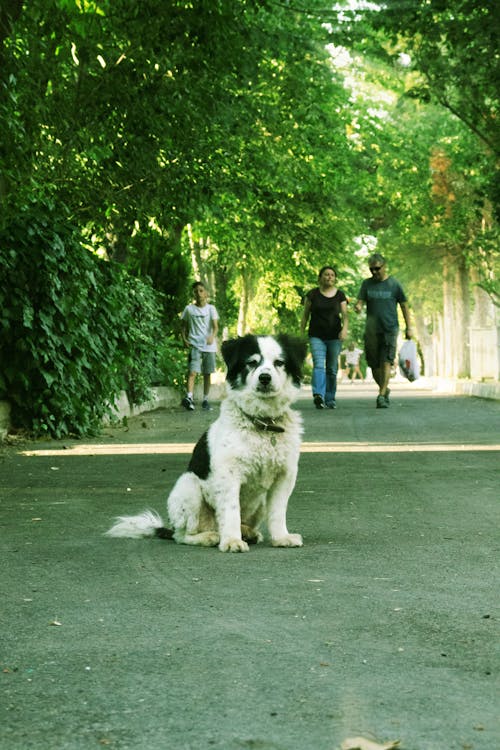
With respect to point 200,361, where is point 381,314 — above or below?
above

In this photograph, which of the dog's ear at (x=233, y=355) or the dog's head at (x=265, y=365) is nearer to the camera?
the dog's head at (x=265, y=365)

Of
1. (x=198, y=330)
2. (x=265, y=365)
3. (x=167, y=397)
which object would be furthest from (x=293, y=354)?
(x=167, y=397)

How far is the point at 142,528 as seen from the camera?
24.8ft

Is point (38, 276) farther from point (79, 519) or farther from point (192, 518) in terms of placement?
point (192, 518)

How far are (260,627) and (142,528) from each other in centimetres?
262

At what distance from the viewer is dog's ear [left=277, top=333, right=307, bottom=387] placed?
7145 mm

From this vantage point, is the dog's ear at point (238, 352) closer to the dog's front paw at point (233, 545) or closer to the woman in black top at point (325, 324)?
the dog's front paw at point (233, 545)

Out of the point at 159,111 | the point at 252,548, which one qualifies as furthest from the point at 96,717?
the point at 159,111

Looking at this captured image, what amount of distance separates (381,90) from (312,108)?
2434 cm

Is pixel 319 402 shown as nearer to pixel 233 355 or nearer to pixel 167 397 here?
pixel 167 397

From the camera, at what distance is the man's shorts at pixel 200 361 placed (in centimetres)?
2225

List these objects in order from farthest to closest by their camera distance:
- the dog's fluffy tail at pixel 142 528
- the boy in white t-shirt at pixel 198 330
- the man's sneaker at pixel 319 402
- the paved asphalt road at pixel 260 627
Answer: the boy in white t-shirt at pixel 198 330
the man's sneaker at pixel 319 402
the dog's fluffy tail at pixel 142 528
the paved asphalt road at pixel 260 627

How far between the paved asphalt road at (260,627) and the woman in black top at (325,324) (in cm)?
1017

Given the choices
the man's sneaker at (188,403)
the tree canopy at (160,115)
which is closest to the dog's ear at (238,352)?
the tree canopy at (160,115)
